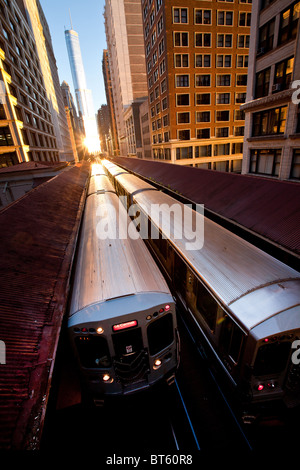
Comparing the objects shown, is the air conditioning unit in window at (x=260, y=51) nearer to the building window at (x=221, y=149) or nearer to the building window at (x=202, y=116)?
the building window at (x=202, y=116)

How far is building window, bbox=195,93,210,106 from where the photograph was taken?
120 ft

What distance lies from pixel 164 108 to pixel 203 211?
34.2 m

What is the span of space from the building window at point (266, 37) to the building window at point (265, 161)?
7397 mm

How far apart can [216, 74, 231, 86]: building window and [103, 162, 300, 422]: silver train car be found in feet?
135

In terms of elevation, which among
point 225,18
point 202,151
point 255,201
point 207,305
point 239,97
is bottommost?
point 207,305

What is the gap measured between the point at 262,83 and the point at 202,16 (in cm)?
2723

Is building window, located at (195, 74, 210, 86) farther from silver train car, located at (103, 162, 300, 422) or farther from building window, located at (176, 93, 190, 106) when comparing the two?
silver train car, located at (103, 162, 300, 422)

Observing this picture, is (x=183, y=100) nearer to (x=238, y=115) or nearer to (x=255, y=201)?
(x=238, y=115)

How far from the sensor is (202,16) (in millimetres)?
33094

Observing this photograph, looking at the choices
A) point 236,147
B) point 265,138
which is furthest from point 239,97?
point 265,138

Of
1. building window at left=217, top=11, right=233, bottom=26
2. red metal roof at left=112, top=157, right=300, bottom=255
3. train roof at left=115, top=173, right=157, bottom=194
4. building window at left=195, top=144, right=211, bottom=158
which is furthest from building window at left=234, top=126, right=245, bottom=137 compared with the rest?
train roof at left=115, top=173, right=157, bottom=194

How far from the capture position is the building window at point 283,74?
1464 cm

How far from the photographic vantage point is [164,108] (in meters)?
38.8

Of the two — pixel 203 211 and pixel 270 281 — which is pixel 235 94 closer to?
pixel 203 211
